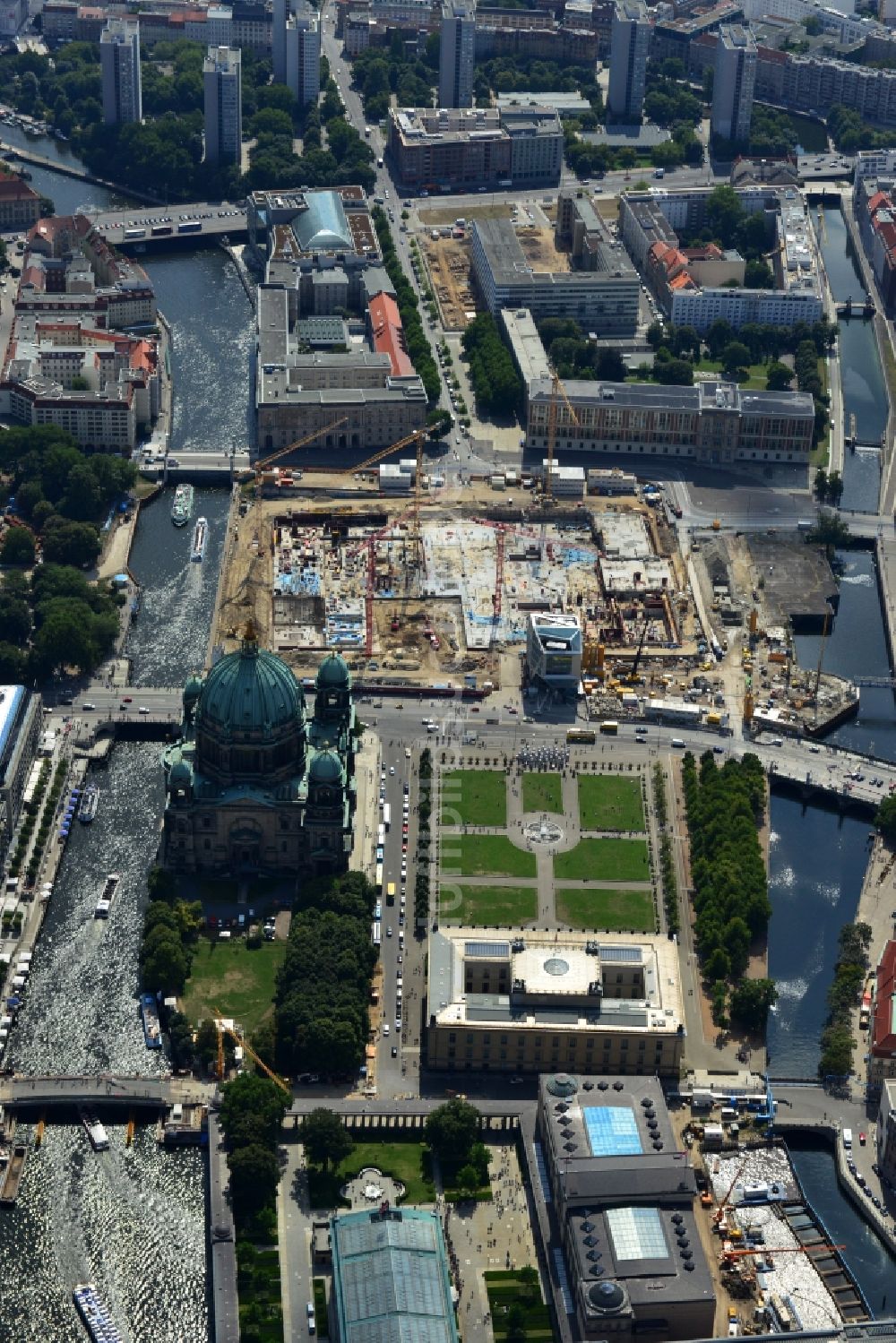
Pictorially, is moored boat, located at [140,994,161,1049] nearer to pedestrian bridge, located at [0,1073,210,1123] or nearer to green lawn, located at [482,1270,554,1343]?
pedestrian bridge, located at [0,1073,210,1123]

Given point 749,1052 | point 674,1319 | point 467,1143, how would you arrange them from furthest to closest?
point 749,1052, point 467,1143, point 674,1319

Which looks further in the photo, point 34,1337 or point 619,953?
point 619,953

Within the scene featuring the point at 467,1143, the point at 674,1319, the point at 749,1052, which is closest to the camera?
the point at 674,1319

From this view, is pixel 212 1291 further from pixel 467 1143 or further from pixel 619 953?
pixel 619 953

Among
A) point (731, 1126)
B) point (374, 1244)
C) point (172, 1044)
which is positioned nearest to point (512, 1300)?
point (374, 1244)

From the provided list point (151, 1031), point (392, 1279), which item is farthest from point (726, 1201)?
point (151, 1031)

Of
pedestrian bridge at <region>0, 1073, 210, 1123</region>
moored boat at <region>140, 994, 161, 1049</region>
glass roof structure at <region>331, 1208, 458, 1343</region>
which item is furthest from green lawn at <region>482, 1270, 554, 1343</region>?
moored boat at <region>140, 994, 161, 1049</region>
